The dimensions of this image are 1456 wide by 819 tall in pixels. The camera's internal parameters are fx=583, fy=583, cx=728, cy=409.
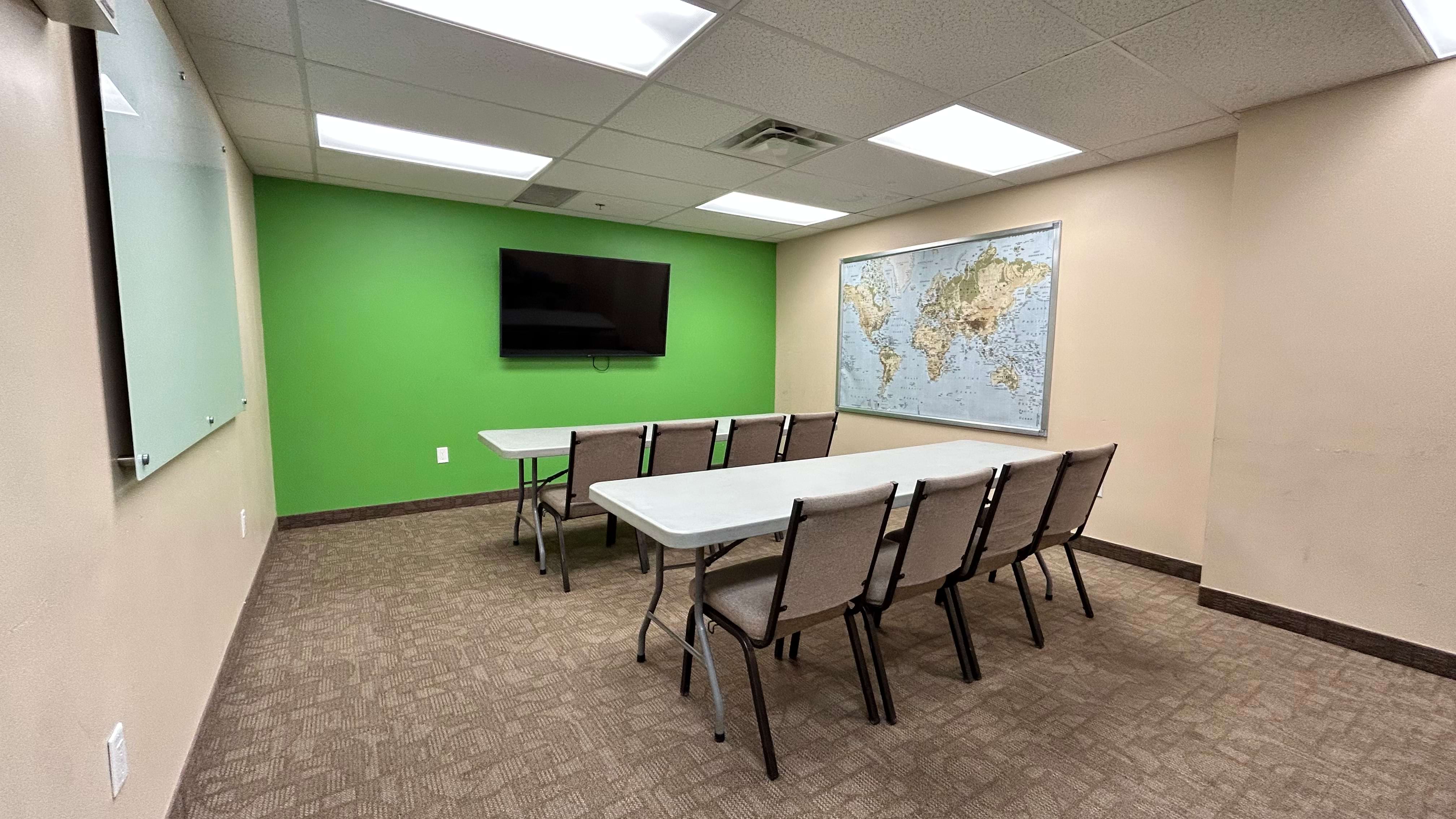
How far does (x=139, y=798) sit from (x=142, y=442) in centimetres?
81

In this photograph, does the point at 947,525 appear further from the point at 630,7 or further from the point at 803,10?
the point at 630,7

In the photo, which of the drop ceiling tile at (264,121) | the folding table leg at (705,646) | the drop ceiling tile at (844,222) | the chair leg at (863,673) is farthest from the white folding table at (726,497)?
the drop ceiling tile at (844,222)

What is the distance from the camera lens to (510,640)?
8.46 feet

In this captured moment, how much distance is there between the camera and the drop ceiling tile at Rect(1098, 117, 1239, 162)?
9.48 ft

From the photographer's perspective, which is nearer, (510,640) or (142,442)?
(142,442)

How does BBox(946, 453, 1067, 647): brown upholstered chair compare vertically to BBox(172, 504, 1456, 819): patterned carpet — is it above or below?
above

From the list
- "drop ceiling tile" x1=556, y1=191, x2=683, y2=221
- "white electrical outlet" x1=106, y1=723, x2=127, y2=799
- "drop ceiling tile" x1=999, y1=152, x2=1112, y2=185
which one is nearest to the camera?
"white electrical outlet" x1=106, y1=723, x2=127, y2=799

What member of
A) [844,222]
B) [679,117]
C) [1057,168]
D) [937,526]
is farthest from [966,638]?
[844,222]

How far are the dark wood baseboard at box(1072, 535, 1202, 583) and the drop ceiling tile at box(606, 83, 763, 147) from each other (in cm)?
294

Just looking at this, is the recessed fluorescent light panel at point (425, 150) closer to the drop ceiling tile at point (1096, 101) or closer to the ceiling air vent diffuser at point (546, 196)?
the ceiling air vent diffuser at point (546, 196)

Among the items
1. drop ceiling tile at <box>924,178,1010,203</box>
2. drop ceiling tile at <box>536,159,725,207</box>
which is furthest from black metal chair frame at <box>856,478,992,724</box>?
drop ceiling tile at <box>536,159,725,207</box>

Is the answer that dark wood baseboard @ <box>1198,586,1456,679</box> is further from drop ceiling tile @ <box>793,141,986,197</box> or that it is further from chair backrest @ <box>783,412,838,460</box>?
drop ceiling tile @ <box>793,141,986,197</box>

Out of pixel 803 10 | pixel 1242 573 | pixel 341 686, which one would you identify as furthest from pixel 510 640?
pixel 1242 573

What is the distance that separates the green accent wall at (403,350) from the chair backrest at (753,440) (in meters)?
2.03
